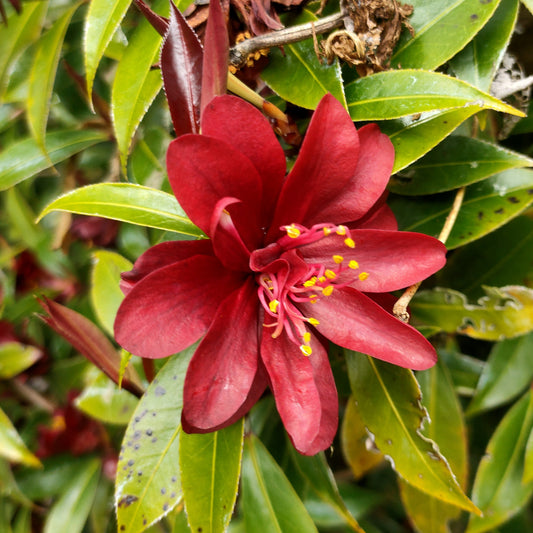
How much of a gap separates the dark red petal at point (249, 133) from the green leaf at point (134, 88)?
0.19 metres

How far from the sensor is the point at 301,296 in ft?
1.87

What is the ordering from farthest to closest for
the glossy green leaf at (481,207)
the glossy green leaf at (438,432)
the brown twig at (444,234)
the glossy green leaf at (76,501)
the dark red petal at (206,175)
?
the glossy green leaf at (76,501)
the glossy green leaf at (438,432)
the glossy green leaf at (481,207)
the brown twig at (444,234)
the dark red petal at (206,175)

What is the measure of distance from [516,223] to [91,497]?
99cm

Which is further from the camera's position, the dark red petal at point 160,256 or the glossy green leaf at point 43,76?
the glossy green leaf at point 43,76

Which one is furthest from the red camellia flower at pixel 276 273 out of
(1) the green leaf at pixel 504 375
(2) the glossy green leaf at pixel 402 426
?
(1) the green leaf at pixel 504 375

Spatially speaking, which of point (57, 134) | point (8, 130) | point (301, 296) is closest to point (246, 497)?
point (301, 296)

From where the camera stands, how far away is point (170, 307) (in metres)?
0.50

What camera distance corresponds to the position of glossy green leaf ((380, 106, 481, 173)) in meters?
0.56

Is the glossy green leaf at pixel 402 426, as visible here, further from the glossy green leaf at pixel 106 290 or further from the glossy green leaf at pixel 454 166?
the glossy green leaf at pixel 106 290

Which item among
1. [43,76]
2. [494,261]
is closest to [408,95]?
[494,261]

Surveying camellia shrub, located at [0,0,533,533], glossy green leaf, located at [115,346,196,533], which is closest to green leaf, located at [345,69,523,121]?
camellia shrub, located at [0,0,533,533]

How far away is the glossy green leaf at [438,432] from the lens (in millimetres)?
816

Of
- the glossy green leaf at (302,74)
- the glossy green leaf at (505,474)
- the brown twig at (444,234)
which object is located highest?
the glossy green leaf at (302,74)

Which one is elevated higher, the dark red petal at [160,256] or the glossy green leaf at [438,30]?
the glossy green leaf at [438,30]
